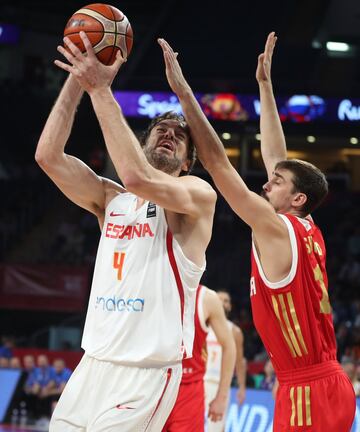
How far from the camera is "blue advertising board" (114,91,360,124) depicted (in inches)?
810

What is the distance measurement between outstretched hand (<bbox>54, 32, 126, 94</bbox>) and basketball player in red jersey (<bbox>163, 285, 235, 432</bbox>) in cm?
285

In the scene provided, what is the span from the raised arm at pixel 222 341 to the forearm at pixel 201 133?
405 centimetres

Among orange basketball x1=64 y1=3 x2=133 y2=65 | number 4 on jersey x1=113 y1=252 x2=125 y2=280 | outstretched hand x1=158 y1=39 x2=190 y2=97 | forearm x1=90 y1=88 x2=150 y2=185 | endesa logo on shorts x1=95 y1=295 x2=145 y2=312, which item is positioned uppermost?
orange basketball x1=64 y1=3 x2=133 y2=65

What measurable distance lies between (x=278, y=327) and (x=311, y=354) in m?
0.22

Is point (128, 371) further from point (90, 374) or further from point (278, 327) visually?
point (278, 327)

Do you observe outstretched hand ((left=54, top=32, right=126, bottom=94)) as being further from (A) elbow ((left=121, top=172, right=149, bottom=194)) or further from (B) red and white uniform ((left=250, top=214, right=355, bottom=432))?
(B) red and white uniform ((left=250, top=214, right=355, bottom=432))

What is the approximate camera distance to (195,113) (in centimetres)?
402

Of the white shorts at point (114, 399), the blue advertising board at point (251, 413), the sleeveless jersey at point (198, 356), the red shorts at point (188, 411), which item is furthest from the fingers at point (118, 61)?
the blue advertising board at point (251, 413)

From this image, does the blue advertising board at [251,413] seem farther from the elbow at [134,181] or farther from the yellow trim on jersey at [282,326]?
the elbow at [134,181]

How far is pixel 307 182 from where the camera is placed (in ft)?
15.2

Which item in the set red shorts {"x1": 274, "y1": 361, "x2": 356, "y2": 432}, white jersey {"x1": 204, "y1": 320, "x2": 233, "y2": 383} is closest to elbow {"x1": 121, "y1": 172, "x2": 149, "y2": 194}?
red shorts {"x1": 274, "y1": 361, "x2": 356, "y2": 432}

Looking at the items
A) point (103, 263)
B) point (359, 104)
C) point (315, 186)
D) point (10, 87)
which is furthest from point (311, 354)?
point (10, 87)

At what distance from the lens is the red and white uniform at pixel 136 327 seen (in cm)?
385

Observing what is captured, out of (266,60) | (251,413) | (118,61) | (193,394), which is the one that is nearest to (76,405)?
(118,61)
